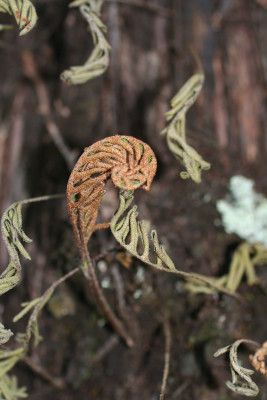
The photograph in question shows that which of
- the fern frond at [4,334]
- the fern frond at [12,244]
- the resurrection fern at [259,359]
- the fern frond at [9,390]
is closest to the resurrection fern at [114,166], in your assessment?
the fern frond at [12,244]

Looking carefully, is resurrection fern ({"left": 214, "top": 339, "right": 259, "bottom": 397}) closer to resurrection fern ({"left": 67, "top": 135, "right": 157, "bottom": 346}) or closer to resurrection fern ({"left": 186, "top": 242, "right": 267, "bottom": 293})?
resurrection fern ({"left": 67, "top": 135, "right": 157, "bottom": 346})

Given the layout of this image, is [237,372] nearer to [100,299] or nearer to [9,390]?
[100,299]

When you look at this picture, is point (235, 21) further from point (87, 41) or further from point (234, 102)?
point (87, 41)

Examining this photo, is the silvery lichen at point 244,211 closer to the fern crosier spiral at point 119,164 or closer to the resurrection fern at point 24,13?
the fern crosier spiral at point 119,164

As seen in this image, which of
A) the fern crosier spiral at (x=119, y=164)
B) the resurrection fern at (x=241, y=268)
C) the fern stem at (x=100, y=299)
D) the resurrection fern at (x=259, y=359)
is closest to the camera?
the fern crosier spiral at (x=119, y=164)

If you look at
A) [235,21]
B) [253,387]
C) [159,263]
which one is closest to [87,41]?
[235,21]

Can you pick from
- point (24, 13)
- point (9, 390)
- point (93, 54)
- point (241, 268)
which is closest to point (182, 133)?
point (93, 54)

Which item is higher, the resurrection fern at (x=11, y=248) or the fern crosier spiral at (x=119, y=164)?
the fern crosier spiral at (x=119, y=164)
